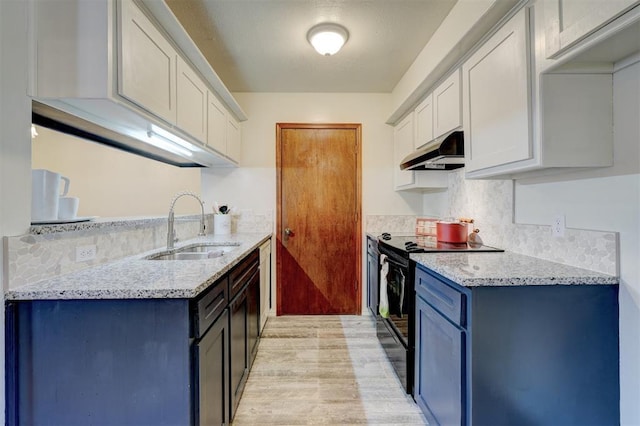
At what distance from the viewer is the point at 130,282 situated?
1.15m

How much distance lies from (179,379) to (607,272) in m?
1.77

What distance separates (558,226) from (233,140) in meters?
2.70

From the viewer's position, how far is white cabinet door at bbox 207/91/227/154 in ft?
7.66

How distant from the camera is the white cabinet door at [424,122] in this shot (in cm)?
238

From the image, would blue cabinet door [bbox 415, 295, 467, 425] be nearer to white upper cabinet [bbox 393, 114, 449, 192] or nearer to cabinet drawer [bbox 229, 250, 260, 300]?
cabinet drawer [bbox 229, 250, 260, 300]

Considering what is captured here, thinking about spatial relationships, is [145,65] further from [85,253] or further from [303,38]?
[303,38]

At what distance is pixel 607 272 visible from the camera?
1.25m

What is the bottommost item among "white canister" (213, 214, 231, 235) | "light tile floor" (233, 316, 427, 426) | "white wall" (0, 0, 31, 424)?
"light tile floor" (233, 316, 427, 426)

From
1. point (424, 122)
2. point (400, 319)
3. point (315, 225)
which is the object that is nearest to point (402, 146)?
point (424, 122)

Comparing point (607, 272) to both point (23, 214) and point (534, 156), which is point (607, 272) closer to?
point (534, 156)

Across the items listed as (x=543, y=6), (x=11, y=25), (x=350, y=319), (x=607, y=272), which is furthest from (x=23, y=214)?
(x=350, y=319)

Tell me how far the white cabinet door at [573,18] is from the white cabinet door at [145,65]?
5.73ft

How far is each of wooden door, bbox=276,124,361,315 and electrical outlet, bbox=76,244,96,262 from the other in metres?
1.99

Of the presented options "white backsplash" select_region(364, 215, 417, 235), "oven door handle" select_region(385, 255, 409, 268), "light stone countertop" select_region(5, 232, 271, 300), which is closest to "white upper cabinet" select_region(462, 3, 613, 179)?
"oven door handle" select_region(385, 255, 409, 268)
